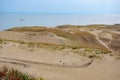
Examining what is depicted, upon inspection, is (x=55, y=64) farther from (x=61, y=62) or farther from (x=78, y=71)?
(x=78, y=71)

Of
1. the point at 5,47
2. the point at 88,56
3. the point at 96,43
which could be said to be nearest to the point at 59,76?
the point at 88,56

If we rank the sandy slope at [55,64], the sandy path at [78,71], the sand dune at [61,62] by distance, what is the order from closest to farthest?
1. the sandy path at [78,71]
2. the sandy slope at [55,64]
3. the sand dune at [61,62]

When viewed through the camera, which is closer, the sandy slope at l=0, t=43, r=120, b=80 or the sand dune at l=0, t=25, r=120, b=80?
the sandy slope at l=0, t=43, r=120, b=80

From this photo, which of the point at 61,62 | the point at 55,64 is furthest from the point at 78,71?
the point at 61,62

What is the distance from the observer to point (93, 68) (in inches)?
731

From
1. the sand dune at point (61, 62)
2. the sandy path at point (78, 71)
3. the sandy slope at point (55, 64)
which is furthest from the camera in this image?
the sand dune at point (61, 62)

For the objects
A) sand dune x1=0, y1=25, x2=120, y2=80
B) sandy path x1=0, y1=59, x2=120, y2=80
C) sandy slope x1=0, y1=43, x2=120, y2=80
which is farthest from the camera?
sand dune x1=0, y1=25, x2=120, y2=80

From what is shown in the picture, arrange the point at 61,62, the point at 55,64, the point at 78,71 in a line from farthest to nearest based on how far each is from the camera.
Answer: the point at 61,62
the point at 55,64
the point at 78,71

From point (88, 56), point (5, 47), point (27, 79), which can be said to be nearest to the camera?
point (27, 79)

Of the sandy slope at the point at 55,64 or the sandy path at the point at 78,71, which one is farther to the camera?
the sandy slope at the point at 55,64

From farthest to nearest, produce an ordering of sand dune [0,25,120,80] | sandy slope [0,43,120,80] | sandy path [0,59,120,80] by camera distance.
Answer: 1. sand dune [0,25,120,80]
2. sandy slope [0,43,120,80]
3. sandy path [0,59,120,80]

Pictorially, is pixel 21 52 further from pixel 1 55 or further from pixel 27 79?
pixel 27 79

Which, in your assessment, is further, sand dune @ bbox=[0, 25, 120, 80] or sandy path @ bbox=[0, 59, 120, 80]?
sand dune @ bbox=[0, 25, 120, 80]

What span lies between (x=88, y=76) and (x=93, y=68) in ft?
7.36
